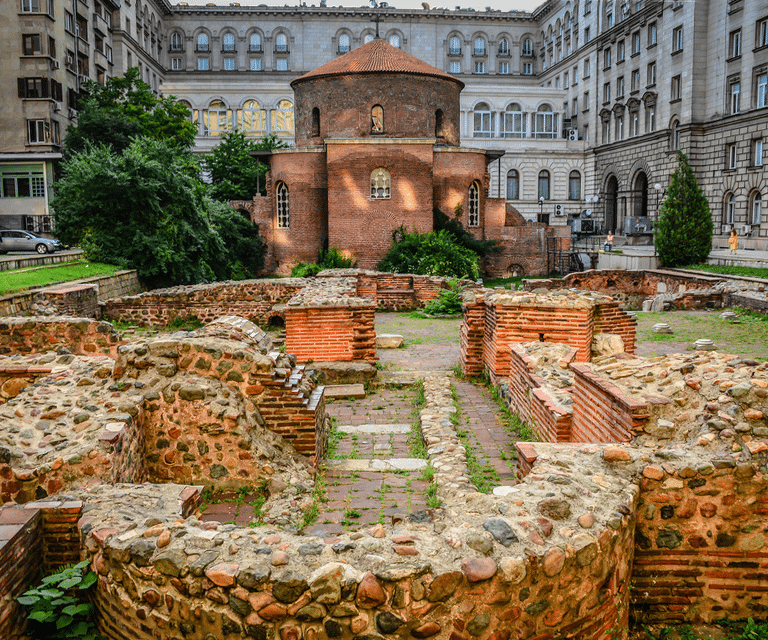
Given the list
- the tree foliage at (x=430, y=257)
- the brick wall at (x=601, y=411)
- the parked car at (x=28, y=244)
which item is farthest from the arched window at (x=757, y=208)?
the parked car at (x=28, y=244)

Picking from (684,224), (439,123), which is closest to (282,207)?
(439,123)

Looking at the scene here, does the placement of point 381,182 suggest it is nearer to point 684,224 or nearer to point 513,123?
point 684,224

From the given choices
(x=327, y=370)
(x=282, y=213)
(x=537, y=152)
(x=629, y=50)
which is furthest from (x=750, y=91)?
(x=327, y=370)

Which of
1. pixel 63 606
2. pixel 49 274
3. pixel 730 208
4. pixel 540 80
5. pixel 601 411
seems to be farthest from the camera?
pixel 540 80

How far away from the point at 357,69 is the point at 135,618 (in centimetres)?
3114

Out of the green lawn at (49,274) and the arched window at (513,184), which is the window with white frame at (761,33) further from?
the green lawn at (49,274)

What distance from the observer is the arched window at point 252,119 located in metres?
51.4

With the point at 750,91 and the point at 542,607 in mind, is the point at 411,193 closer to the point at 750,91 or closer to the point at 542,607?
the point at 750,91

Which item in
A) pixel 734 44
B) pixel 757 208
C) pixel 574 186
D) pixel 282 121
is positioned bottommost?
pixel 757 208

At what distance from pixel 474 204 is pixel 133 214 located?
52.7 ft

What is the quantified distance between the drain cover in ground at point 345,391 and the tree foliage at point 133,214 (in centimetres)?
1371

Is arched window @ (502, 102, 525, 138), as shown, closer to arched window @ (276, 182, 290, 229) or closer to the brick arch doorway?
the brick arch doorway

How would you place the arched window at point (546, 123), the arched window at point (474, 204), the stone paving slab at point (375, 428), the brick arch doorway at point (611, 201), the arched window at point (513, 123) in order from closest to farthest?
the stone paving slab at point (375, 428) → the arched window at point (474, 204) → the brick arch doorway at point (611, 201) → the arched window at point (513, 123) → the arched window at point (546, 123)

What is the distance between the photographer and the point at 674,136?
38938 millimetres
